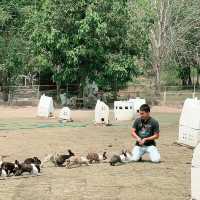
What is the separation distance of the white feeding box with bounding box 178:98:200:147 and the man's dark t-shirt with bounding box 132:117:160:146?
339 cm

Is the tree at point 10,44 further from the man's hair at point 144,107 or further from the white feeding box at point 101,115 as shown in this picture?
the man's hair at point 144,107

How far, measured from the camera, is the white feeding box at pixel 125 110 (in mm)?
30291

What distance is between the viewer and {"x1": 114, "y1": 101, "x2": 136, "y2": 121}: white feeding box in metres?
30.3

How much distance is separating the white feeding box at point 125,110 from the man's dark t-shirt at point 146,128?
46.9 ft

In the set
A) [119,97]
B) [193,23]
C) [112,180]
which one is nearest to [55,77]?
[119,97]

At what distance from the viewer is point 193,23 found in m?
51.8

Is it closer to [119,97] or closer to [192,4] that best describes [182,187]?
→ [119,97]

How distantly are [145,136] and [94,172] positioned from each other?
7.42 ft

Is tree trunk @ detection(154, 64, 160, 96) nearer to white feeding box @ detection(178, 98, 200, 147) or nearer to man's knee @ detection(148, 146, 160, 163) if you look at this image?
white feeding box @ detection(178, 98, 200, 147)

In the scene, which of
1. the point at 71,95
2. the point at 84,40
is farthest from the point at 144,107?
the point at 71,95

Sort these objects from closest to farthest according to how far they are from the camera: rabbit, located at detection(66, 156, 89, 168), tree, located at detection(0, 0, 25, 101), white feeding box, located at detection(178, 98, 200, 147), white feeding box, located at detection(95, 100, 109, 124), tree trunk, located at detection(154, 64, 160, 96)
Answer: rabbit, located at detection(66, 156, 89, 168) < white feeding box, located at detection(178, 98, 200, 147) < white feeding box, located at detection(95, 100, 109, 124) < tree, located at detection(0, 0, 25, 101) < tree trunk, located at detection(154, 64, 160, 96)

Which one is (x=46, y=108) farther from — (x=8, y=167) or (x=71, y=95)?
(x=8, y=167)

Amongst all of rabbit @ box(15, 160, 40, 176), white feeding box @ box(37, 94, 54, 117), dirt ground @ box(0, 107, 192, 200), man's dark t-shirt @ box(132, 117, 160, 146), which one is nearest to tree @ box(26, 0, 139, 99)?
white feeding box @ box(37, 94, 54, 117)

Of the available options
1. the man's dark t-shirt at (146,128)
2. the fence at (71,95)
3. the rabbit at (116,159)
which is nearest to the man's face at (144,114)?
the man's dark t-shirt at (146,128)
